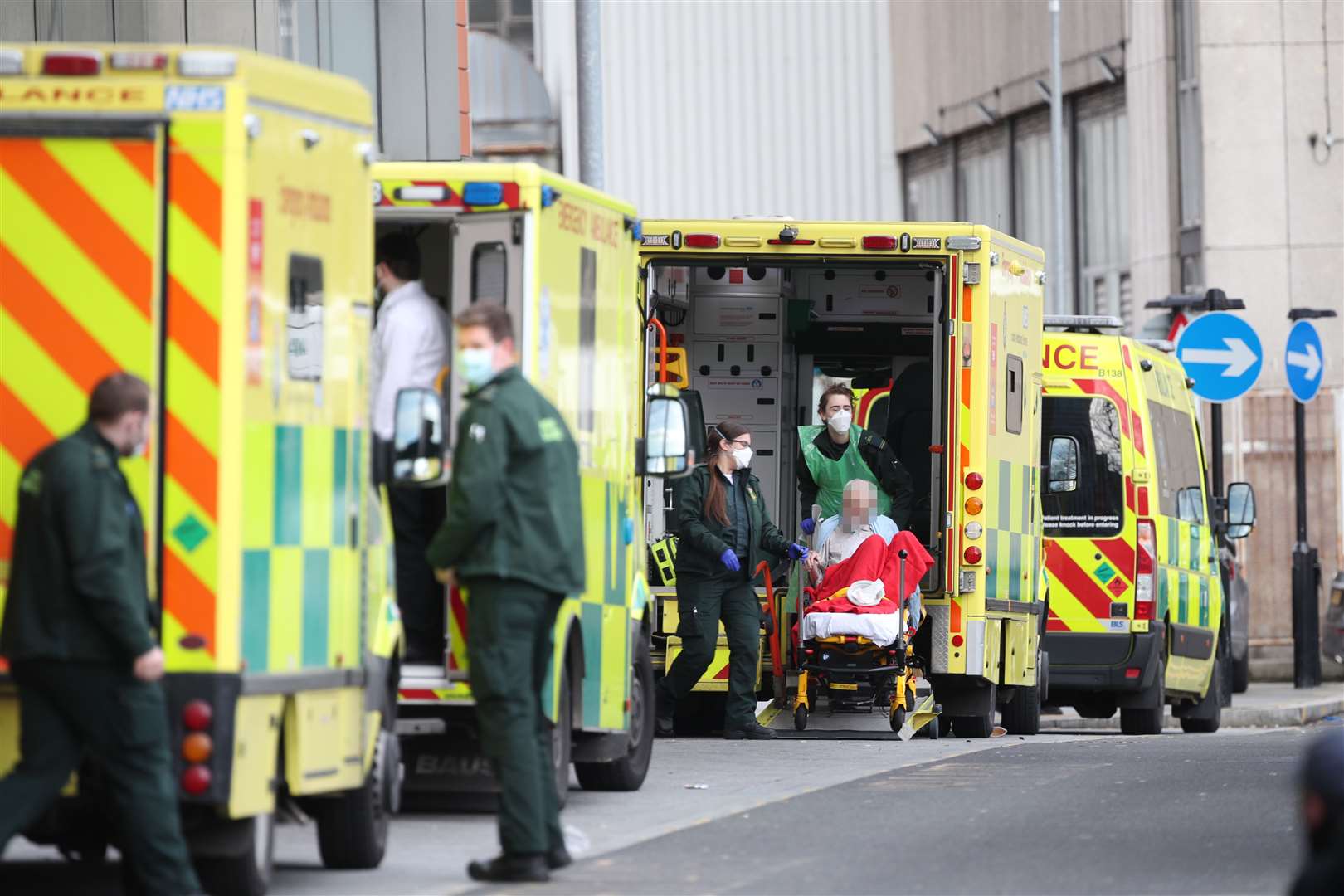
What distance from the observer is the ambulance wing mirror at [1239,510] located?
2144cm

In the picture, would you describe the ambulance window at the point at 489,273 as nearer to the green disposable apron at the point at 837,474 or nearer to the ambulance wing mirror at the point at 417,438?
the ambulance wing mirror at the point at 417,438

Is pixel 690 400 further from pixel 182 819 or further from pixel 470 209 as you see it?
pixel 182 819

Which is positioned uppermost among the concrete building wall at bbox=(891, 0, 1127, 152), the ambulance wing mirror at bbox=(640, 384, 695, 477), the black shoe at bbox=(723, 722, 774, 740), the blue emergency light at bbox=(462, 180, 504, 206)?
the concrete building wall at bbox=(891, 0, 1127, 152)

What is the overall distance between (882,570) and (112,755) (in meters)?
8.77

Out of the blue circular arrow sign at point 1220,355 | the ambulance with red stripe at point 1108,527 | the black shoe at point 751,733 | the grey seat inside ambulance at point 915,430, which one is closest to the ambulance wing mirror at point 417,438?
the black shoe at point 751,733

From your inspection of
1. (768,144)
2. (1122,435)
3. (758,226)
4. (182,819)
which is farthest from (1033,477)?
(768,144)

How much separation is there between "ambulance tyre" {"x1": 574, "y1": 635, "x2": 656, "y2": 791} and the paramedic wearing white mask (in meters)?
1.74

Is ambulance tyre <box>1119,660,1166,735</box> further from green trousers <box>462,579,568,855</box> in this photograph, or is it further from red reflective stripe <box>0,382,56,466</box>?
red reflective stripe <box>0,382,56,466</box>

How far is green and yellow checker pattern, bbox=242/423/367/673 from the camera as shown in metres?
8.77

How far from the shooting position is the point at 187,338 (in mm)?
8602

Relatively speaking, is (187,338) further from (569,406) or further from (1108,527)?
(1108,527)

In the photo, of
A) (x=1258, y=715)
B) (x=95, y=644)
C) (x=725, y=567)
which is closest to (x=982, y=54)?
(x=1258, y=715)

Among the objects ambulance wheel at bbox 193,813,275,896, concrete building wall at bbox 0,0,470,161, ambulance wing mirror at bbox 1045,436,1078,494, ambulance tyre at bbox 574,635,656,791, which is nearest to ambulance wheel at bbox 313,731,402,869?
ambulance wheel at bbox 193,813,275,896

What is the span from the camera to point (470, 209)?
38.1ft
